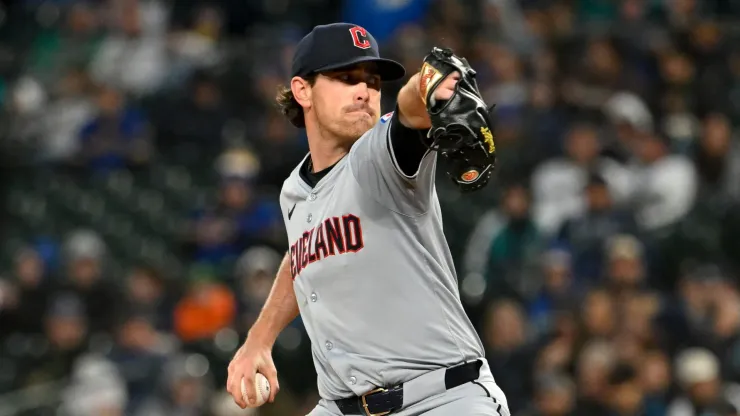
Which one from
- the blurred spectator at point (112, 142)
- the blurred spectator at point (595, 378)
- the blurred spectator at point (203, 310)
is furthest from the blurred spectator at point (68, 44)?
the blurred spectator at point (595, 378)

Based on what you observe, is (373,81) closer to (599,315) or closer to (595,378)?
(595,378)

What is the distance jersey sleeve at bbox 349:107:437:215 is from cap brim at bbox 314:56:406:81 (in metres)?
0.27

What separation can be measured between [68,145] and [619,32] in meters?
5.72

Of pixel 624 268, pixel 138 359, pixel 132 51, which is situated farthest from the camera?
pixel 132 51

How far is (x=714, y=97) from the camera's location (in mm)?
10086

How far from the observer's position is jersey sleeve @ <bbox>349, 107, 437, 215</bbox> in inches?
134

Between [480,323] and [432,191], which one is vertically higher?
[432,191]

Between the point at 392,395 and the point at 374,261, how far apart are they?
0.42 meters

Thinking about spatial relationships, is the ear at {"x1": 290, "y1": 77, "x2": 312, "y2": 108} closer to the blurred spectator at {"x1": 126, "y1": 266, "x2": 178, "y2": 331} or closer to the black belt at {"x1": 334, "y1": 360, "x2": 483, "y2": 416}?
the black belt at {"x1": 334, "y1": 360, "x2": 483, "y2": 416}

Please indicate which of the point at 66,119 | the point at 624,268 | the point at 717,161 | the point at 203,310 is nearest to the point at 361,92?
the point at 624,268

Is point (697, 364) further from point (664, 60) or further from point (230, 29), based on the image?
point (230, 29)

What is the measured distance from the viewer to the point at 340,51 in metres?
3.86

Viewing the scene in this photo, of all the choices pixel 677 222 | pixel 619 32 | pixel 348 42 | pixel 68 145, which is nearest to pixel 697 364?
pixel 677 222

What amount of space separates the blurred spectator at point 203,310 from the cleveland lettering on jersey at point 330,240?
5806 millimetres
